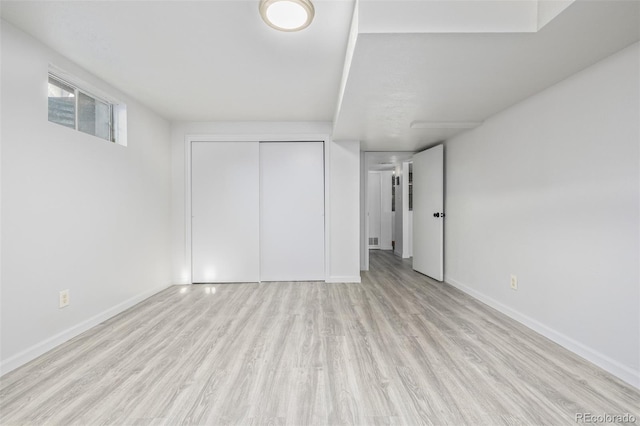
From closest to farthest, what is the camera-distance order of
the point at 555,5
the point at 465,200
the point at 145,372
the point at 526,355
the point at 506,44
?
Answer: 1. the point at 555,5
2. the point at 506,44
3. the point at 145,372
4. the point at 526,355
5. the point at 465,200

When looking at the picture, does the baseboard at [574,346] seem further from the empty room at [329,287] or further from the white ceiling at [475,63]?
the white ceiling at [475,63]

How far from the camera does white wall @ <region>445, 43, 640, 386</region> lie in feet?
5.20

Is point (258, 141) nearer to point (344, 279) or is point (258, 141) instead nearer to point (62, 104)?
point (62, 104)

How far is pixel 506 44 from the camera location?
149 cm

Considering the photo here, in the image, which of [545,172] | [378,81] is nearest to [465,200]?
[545,172]

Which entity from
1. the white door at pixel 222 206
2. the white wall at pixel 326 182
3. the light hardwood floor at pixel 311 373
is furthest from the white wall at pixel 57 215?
the white door at pixel 222 206

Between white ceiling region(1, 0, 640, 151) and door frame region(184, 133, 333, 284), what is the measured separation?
821 mm

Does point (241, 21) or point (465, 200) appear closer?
point (241, 21)

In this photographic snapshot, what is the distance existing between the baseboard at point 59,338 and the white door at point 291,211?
163cm

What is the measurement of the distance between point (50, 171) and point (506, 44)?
3223 mm

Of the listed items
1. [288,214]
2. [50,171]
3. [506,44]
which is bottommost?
[288,214]

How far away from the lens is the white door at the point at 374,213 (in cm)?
688

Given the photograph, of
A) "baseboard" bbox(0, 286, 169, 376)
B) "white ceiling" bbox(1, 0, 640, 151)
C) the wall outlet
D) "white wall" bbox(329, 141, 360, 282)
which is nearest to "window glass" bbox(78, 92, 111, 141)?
"white ceiling" bbox(1, 0, 640, 151)

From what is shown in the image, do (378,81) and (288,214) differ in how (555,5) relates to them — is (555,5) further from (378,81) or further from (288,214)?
(288,214)
